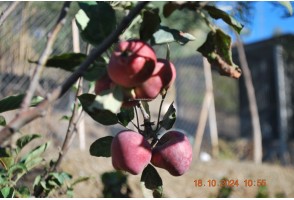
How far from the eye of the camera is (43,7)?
10.8 ft

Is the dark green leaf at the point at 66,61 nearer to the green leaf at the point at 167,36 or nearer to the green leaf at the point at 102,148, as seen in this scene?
the green leaf at the point at 167,36

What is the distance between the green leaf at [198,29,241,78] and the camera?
0.50m

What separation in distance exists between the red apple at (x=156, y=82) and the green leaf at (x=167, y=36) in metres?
0.04

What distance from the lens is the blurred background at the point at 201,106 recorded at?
2812 mm

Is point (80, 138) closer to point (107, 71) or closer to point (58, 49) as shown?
point (58, 49)

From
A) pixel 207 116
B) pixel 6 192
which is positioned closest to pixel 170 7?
pixel 6 192

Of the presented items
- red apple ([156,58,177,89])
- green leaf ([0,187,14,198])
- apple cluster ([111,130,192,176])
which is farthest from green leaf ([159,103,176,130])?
green leaf ([0,187,14,198])

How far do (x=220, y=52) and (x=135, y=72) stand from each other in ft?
0.43

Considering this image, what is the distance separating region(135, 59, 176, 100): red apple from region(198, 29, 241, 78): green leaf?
0.07 m

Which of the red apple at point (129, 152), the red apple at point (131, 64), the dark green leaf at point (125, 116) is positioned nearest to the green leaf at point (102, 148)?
the dark green leaf at point (125, 116)

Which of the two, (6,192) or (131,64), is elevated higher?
(131,64)

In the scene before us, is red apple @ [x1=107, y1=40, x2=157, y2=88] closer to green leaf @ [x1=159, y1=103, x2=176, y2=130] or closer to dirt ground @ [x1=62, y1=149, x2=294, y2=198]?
green leaf @ [x1=159, y1=103, x2=176, y2=130]

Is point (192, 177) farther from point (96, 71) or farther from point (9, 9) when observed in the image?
point (96, 71)

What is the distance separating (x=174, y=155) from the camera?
0.53 m
